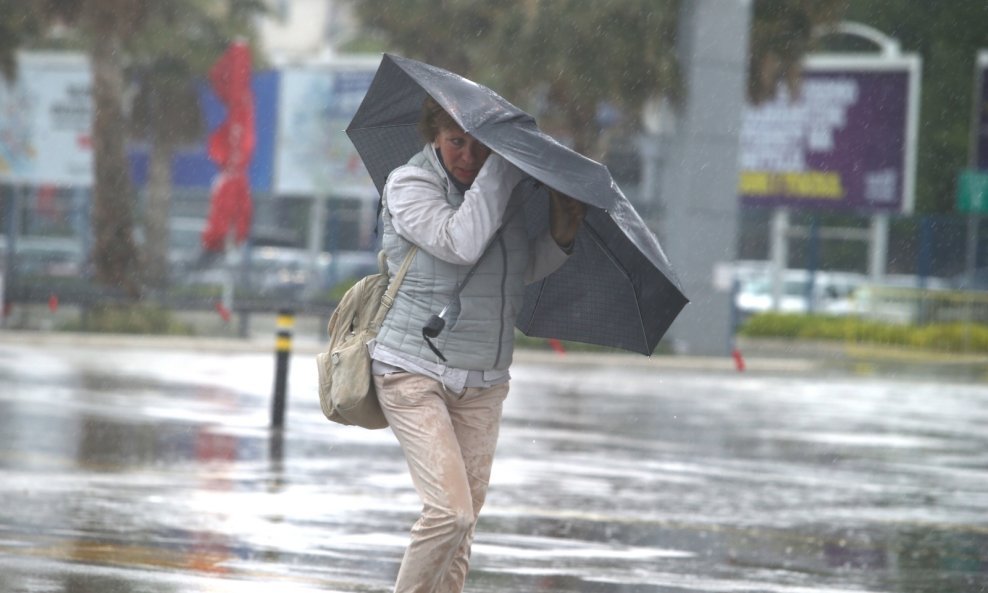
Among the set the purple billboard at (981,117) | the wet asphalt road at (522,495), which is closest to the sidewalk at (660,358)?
the purple billboard at (981,117)

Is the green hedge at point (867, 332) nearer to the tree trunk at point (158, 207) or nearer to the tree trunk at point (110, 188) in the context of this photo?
the tree trunk at point (110, 188)

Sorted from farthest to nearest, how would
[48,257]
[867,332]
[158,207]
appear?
[48,257]
[158,207]
[867,332]

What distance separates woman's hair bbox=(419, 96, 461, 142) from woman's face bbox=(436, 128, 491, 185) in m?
0.03

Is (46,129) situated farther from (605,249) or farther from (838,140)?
(605,249)

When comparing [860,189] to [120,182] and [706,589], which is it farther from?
[706,589]

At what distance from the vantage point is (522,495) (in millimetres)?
11898

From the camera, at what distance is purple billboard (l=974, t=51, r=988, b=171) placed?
39.6 metres

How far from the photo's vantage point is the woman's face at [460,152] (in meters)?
6.21

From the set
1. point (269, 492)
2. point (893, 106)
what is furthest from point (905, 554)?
point (893, 106)

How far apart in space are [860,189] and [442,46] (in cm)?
982

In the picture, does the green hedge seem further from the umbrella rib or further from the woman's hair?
the woman's hair

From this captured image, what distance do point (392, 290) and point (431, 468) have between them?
60 cm

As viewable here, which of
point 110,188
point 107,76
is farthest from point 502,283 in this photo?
point 107,76

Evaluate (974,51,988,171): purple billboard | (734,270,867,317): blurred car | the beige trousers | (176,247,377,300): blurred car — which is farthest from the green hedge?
the beige trousers
